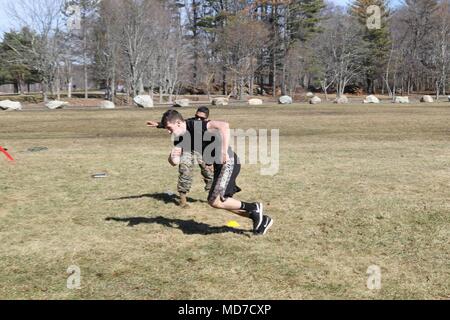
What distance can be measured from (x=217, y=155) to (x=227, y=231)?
113cm

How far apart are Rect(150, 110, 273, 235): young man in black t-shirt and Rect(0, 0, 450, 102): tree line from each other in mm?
39545

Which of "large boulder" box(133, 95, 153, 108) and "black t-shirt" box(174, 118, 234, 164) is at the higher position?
"large boulder" box(133, 95, 153, 108)

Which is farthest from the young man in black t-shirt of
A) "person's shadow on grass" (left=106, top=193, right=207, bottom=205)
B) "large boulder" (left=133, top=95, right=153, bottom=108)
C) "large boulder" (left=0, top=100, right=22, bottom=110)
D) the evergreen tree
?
the evergreen tree

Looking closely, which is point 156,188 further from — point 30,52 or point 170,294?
point 30,52

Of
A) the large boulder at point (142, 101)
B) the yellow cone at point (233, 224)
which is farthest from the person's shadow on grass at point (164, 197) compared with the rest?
the large boulder at point (142, 101)

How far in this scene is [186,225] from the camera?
604 cm

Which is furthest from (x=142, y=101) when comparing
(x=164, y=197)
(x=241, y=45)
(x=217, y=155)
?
(x=217, y=155)

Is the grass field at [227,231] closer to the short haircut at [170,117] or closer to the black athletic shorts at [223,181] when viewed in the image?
the black athletic shorts at [223,181]

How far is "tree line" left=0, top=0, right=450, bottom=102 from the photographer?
4425 cm

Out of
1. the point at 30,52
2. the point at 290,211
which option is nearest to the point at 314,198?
the point at 290,211

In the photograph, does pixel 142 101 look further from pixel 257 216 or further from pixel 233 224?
pixel 257 216

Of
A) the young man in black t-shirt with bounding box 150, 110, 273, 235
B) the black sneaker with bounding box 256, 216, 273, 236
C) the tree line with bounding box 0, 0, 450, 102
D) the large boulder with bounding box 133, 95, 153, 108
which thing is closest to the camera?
the young man in black t-shirt with bounding box 150, 110, 273, 235

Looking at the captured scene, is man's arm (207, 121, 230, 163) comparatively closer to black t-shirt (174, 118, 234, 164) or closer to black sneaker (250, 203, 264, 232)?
black t-shirt (174, 118, 234, 164)
